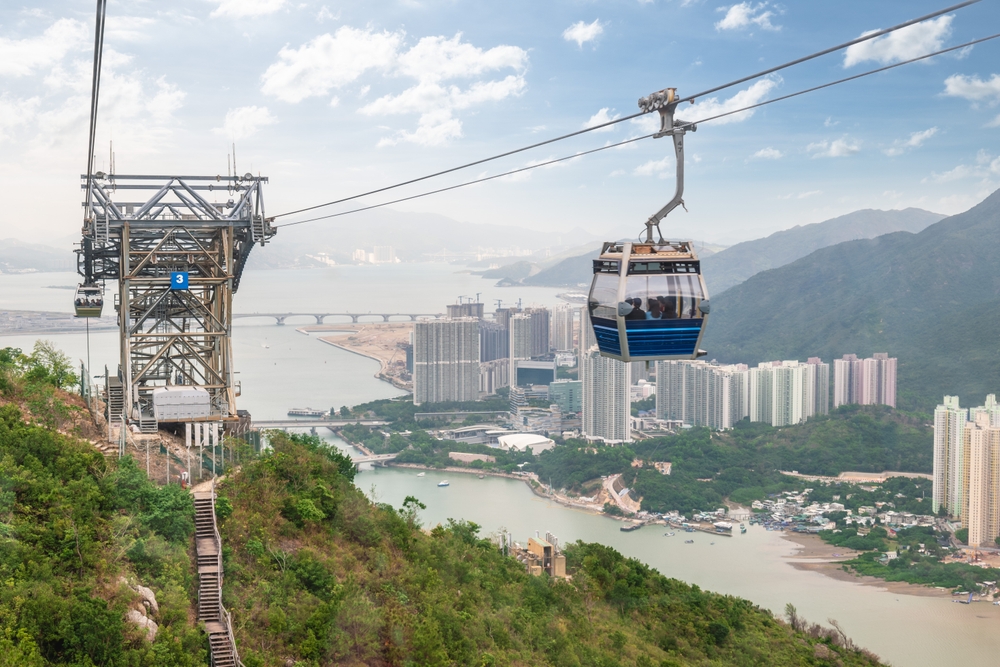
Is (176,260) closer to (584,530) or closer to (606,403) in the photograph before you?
(584,530)

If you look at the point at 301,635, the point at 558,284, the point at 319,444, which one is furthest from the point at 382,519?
the point at 558,284

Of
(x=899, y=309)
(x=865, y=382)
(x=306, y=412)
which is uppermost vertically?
(x=899, y=309)

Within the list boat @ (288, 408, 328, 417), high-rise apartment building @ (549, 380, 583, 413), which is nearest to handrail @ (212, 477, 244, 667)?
boat @ (288, 408, 328, 417)

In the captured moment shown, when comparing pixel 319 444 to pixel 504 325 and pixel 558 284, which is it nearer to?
pixel 504 325

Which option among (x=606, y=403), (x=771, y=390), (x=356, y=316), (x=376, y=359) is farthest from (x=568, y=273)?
(x=606, y=403)

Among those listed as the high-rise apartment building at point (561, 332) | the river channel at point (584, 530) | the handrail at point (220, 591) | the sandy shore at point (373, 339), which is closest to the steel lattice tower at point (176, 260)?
the handrail at point (220, 591)

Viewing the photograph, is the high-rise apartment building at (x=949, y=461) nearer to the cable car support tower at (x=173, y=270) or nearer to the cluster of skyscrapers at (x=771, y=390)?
the cluster of skyscrapers at (x=771, y=390)
